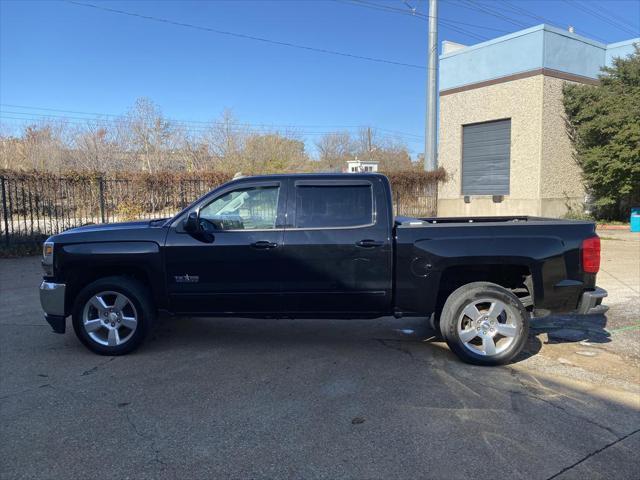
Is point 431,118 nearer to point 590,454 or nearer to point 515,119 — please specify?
point 515,119

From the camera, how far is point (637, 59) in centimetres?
1859

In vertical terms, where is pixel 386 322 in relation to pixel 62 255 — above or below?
below

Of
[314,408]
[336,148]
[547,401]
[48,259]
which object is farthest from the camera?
[336,148]

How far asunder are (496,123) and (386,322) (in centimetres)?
1723

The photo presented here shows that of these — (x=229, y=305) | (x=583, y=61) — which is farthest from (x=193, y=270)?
(x=583, y=61)

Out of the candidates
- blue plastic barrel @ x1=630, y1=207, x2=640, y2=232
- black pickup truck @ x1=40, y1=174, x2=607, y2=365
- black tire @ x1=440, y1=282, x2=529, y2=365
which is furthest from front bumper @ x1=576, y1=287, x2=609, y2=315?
blue plastic barrel @ x1=630, y1=207, x2=640, y2=232

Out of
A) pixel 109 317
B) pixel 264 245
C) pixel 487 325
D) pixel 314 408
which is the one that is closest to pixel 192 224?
pixel 264 245

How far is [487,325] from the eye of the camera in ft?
16.0

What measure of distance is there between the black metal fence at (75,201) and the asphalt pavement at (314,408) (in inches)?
299

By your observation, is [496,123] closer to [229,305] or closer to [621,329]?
[621,329]

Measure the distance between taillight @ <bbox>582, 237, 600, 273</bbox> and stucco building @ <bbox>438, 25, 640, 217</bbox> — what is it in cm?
1610

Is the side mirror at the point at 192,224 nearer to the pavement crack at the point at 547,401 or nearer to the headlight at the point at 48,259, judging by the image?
the headlight at the point at 48,259

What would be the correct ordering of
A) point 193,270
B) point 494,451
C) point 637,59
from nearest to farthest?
point 494,451 → point 193,270 → point 637,59

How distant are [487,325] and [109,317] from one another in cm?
395
